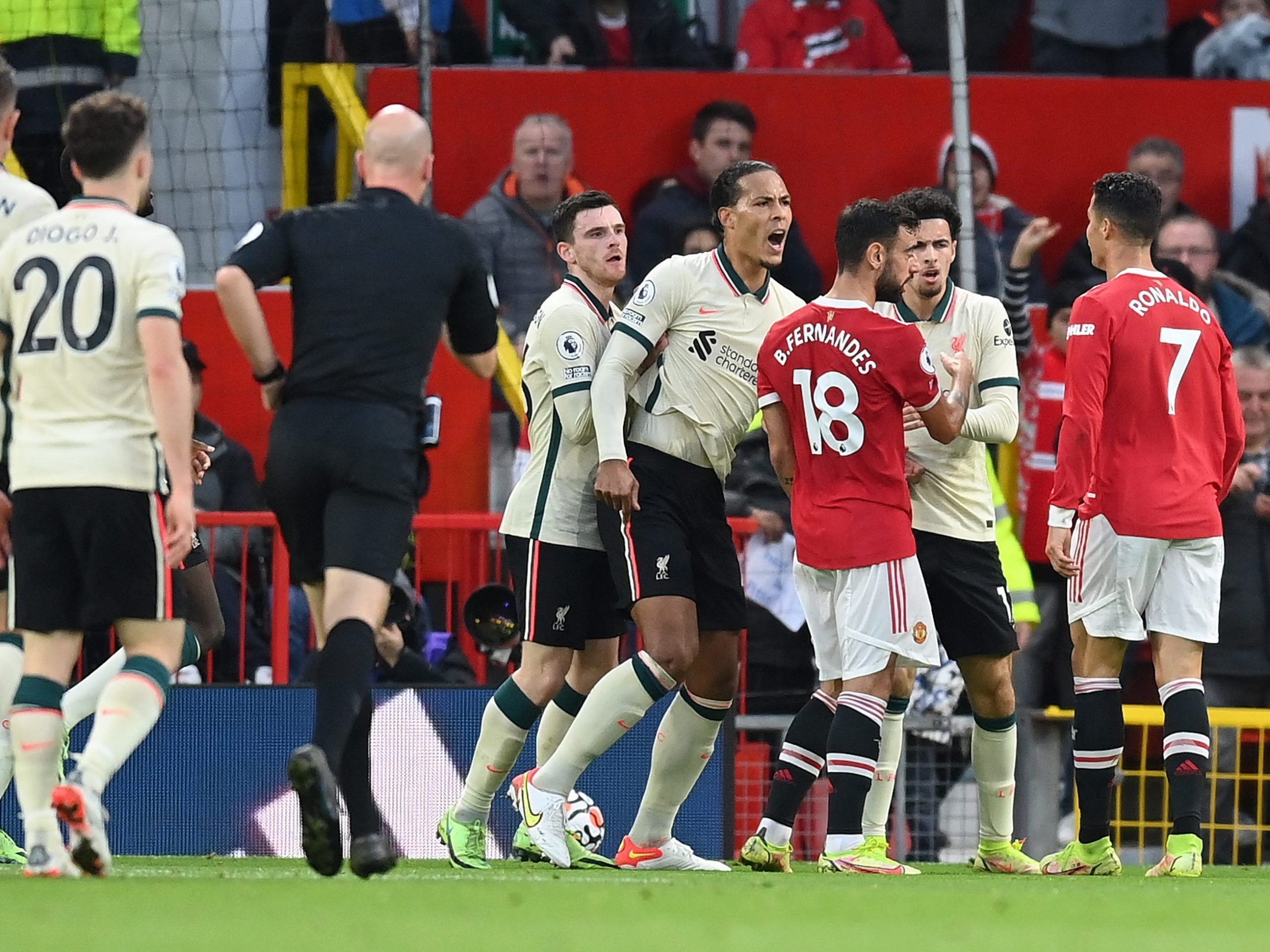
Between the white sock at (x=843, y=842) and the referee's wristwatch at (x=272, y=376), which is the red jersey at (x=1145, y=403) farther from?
the referee's wristwatch at (x=272, y=376)

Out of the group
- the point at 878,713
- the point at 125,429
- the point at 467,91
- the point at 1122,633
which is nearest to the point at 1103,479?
the point at 1122,633

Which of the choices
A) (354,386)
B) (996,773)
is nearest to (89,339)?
(354,386)

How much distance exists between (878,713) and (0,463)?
2.77 m

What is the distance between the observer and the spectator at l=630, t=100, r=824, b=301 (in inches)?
430

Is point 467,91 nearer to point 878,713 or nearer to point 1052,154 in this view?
point 1052,154

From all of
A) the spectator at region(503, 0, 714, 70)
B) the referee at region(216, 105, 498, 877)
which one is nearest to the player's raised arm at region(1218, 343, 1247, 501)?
→ the referee at region(216, 105, 498, 877)

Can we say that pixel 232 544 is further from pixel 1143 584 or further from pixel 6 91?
pixel 1143 584

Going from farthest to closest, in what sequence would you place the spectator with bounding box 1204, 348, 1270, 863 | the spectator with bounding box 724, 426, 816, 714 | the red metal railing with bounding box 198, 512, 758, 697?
1. the spectator with bounding box 1204, 348, 1270, 863
2. the spectator with bounding box 724, 426, 816, 714
3. the red metal railing with bounding box 198, 512, 758, 697

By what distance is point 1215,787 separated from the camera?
9367 mm

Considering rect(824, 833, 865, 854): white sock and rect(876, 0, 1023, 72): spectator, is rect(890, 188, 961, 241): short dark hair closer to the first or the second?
rect(824, 833, 865, 854): white sock

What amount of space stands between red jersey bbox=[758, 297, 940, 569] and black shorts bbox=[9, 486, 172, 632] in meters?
2.20

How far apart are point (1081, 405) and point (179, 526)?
3026 mm

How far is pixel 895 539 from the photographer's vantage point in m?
6.97

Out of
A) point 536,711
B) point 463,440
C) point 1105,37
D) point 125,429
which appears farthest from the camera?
point 1105,37
